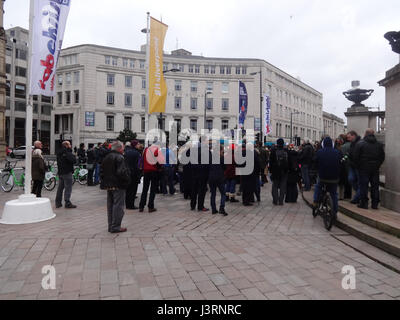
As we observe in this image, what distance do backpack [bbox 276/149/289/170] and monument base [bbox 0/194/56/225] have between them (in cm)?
611

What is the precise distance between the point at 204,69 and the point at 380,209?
49.5 metres

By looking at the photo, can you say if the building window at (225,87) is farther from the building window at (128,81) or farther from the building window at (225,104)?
the building window at (128,81)

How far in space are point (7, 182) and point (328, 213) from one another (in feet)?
35.6

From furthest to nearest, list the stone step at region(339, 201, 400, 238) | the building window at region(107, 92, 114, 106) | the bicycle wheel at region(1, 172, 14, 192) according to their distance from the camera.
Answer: the building window at region(107, 92, 114, 106)
the bicycle wheel at region(1, 172, 14, 192)
the stone step at region(339, 201, 400, 238)

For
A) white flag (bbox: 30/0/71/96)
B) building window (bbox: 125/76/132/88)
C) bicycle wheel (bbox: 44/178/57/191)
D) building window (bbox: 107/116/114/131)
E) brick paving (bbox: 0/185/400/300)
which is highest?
building window (bbox: 125/76/132/88)

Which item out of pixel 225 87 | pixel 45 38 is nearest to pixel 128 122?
pixel 225 87

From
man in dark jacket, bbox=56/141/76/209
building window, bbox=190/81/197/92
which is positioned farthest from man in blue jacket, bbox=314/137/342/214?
building window, bbox=190/81/197/92

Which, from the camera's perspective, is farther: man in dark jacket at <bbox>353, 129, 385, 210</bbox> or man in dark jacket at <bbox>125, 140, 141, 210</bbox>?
man in dark jacket at <bbox>125, 140, 141, 210</bbox>

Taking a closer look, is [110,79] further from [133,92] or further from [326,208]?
[326,208]

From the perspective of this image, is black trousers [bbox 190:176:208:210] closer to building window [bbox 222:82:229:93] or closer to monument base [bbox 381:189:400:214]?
monument base [bbox 381:189:400:214]

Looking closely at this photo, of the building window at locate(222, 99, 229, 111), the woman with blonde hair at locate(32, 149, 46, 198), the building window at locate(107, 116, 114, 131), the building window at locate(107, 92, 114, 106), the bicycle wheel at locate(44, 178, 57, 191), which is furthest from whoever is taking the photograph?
the building window at locate(222, 99, 229, 111)

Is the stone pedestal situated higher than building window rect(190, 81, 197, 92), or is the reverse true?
building window rect(190, 81, 197, 92)

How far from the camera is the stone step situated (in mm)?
4969

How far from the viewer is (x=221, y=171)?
722 cm
